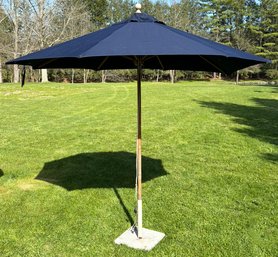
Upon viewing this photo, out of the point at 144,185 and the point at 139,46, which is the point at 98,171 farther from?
the point at 139,46

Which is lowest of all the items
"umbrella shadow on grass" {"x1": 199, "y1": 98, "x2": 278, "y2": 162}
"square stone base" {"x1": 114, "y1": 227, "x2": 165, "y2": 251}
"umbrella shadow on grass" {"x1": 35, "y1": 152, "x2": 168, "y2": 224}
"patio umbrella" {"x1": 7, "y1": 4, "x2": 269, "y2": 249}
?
"square stone base" {"x1": 114, "y1": 227, "x2": 165, "y2": 251}

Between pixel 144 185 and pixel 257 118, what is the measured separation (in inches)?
334

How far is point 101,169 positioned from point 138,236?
3014 mm

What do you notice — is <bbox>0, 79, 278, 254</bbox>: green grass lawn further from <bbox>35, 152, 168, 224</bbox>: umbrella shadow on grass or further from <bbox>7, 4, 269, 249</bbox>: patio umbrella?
<bbox>7, 4, 269, 249</bbox>: patio umbrella

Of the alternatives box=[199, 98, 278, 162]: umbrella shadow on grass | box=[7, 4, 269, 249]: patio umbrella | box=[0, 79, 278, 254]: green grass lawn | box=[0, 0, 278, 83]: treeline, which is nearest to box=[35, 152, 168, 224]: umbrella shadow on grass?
box=[0, 79, 278, 254]: green grass lawn

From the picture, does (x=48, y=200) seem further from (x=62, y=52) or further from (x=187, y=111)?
(x=187, y=111)

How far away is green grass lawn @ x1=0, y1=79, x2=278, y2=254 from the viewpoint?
15.2 ft

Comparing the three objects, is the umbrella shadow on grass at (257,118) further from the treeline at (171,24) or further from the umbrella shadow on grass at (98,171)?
the treeline at (171,24)

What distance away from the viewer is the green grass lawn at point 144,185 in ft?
15.2

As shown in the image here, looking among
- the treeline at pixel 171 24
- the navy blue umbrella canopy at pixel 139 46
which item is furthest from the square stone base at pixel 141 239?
the treeline at pixel 171 24

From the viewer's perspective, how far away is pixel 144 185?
6.56 metres

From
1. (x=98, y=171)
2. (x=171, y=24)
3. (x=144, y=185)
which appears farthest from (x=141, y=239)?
(x=171, y=24)

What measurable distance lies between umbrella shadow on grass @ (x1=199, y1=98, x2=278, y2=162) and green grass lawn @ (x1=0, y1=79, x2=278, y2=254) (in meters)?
0.08

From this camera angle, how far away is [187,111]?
15469 mm
